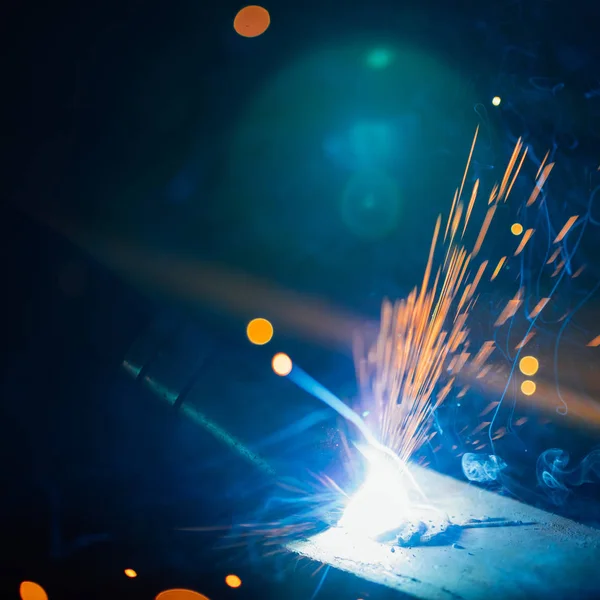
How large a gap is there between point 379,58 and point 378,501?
2.52 meters

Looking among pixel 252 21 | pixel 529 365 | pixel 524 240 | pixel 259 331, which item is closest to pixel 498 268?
pixel 524 240

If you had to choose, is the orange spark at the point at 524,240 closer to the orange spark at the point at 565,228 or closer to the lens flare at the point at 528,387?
the orange spark at the point at 565,228

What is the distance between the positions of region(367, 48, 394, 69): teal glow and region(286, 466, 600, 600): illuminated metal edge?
2499mm

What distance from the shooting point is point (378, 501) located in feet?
8.15

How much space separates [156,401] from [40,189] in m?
1.35

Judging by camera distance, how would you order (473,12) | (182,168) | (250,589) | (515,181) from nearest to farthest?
(250,589) < (473,12) < (182,168) < (515,181)

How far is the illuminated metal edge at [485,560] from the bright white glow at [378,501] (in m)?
0.12

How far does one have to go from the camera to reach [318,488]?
248 cm

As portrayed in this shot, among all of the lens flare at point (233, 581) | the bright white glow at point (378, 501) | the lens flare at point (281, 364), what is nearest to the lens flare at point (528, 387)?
the bright white glow at point (378, 501)

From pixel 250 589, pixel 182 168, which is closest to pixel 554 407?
pixel 250 589

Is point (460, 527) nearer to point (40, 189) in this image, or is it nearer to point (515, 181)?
point (515, 181)

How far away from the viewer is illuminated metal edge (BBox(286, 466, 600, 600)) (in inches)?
69.2

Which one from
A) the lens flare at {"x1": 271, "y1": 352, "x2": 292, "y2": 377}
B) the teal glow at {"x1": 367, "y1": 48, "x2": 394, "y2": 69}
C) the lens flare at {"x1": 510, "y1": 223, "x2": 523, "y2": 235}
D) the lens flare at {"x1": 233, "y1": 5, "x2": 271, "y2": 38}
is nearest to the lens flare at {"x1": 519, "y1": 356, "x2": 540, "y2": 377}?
the lens flare at {"x1": 510, "y1": 223, "x2": 523, "y2": 235}

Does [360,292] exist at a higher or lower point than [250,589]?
higher
